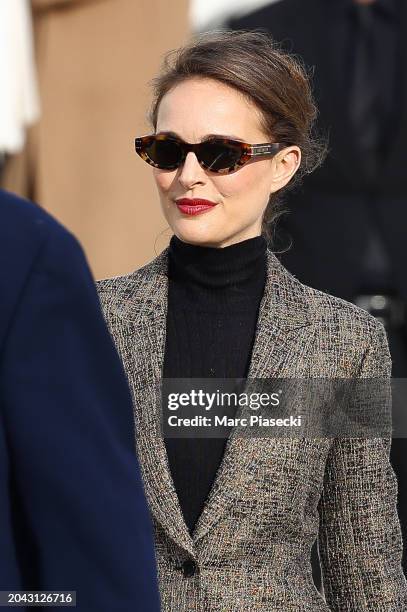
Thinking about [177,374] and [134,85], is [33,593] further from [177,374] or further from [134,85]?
[134,85]

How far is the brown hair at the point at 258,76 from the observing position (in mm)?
2529

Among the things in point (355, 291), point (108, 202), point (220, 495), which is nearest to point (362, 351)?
point (220, 495)

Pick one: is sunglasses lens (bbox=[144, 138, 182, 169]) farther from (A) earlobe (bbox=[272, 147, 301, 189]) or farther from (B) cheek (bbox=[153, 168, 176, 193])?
(A) earlobe (bbox=[272, 147, 301, 189])

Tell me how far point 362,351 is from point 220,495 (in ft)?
1.32

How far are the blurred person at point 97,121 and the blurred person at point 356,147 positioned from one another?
0.70m

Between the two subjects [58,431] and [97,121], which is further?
[97,121]

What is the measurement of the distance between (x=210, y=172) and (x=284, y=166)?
0.22m

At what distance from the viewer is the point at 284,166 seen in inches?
104

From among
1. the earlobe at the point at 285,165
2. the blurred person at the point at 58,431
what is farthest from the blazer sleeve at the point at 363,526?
the blurred person at the point at 58,431

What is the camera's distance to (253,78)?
8.31ft

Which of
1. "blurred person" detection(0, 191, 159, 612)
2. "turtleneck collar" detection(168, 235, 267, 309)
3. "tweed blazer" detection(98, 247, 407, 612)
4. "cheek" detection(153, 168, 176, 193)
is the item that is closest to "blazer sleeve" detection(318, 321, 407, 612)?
"tweed blazer" detection(98, 247, 407, 612)

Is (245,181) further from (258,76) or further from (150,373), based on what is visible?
(150,373)

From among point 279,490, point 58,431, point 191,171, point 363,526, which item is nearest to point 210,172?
point 191,171

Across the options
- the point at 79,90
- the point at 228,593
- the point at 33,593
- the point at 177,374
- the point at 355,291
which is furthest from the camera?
the point at 79,90
